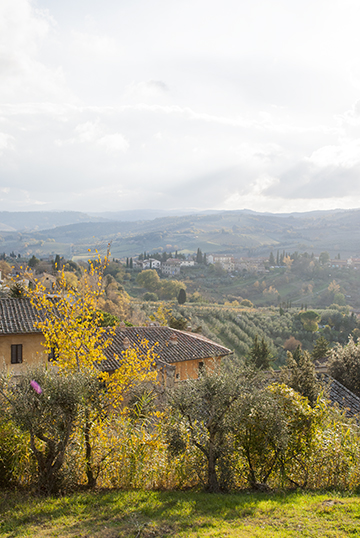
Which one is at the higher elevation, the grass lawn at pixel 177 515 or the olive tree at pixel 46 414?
the olive tree at pixel 46 414

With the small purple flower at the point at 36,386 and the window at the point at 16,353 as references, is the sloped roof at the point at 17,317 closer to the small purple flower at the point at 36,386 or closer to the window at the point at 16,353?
the window at the point at 16,353

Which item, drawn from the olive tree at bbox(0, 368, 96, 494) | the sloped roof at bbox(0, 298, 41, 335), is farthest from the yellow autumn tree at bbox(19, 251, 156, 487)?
the sloped roof at bbox(0, 298, 41, 335)

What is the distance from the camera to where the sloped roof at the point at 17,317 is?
1567cm

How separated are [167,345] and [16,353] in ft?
25.1

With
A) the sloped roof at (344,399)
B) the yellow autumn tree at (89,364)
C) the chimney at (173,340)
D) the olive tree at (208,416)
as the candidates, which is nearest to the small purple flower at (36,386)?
the yellow autumn tree at (89,364)

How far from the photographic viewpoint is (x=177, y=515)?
5.36 m

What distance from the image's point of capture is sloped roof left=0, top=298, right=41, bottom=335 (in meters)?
15.7

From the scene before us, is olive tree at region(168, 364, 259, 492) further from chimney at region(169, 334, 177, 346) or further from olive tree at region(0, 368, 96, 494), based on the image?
chimney at region(169, 334, 177, 346)

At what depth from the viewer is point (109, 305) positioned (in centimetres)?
3662

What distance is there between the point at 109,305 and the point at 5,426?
101ft

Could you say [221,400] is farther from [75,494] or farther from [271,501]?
[75,494]

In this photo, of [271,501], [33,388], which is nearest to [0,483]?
[33,388]

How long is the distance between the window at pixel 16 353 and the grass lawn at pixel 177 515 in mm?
11032

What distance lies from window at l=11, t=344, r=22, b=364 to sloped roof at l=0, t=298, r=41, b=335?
0.85m
